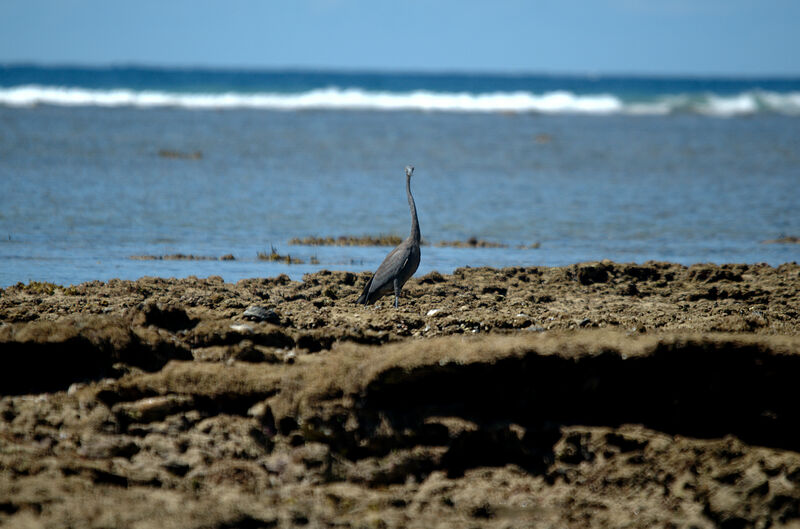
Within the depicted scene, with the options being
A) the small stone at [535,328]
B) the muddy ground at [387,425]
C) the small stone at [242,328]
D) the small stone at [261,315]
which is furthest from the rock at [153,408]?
the small stone at [535,328]

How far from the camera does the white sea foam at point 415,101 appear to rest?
6850cm

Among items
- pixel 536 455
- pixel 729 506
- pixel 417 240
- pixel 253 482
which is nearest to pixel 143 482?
pixel 253 482

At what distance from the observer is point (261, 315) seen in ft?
23.7

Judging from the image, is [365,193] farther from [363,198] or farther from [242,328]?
[242,328]

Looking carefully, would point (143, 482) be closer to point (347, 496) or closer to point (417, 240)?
point (347, 496)

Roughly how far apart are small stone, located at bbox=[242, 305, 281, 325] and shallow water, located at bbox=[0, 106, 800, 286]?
11.0ft

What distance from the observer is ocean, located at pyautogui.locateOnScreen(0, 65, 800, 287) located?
12.7 m

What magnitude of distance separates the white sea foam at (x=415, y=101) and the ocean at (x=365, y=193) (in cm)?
2161

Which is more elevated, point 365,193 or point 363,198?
point 365,193

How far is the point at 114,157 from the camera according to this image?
1016 inches

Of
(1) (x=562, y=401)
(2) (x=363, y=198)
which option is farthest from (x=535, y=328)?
(2) (x=363, y=198)

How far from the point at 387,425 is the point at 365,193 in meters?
14.5

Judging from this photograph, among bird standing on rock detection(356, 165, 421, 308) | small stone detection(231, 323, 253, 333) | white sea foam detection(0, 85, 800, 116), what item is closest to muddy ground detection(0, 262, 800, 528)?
small stone detection(231, 323, 253, 333)

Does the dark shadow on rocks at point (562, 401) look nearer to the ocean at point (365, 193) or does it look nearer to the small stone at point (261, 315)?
the small stone at point (261, 315)
